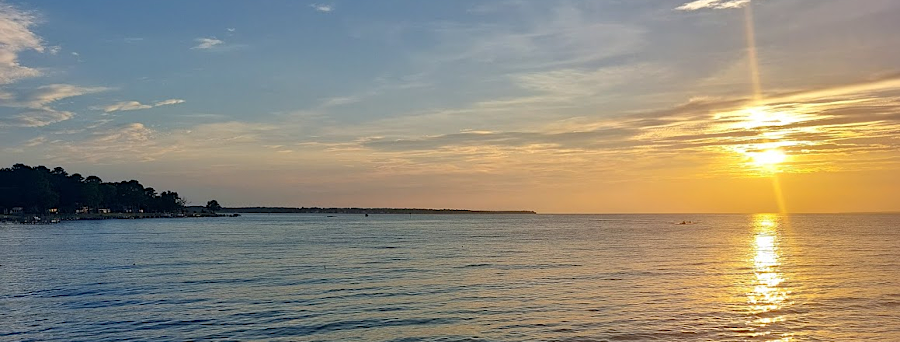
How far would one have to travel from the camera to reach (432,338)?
31.7 meters

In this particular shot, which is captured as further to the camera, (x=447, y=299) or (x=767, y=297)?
(x=767, y=297)

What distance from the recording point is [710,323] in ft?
119

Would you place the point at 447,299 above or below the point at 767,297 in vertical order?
above

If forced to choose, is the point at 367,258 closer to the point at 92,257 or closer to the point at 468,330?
the point at 92,257

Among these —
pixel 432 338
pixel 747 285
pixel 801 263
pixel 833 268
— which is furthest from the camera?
pixel 801 263

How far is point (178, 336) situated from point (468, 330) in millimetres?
13806

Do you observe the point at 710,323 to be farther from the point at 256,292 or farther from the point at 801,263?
the point at 801,263

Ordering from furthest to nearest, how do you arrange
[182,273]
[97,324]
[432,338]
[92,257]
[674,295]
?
[92,257], [182,273], [674,295], [97,324], [432,338]

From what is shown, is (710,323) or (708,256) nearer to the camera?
(710,323)

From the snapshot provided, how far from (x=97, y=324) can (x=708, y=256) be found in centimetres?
7021

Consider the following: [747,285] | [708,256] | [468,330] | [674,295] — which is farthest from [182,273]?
[708,256]

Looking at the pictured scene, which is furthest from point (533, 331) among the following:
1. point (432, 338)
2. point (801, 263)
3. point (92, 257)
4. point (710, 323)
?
point (92, 257)

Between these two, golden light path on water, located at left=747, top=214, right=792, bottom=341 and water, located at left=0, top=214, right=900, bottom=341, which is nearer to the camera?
water, located at left=0, top=214, right=900, bottom=341

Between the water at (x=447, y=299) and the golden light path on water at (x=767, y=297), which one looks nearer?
the water at (x=447, y=299)
